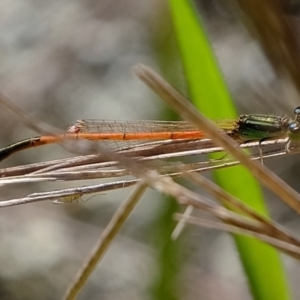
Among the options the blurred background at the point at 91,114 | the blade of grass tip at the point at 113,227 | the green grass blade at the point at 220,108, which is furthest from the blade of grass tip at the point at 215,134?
the blurred background at the point at 91,114

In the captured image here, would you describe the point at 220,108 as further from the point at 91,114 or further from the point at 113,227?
the point at 91,114

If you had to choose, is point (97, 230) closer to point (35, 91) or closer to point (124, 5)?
point (35, 91)

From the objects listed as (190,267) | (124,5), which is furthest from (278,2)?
(124,5)

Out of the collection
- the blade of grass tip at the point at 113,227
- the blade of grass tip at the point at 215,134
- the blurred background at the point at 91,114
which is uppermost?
the blurred background at the point at 91,114

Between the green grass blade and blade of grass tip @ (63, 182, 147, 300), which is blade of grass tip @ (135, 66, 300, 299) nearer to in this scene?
blade of grass tip @ (63, 182, 147, 300)

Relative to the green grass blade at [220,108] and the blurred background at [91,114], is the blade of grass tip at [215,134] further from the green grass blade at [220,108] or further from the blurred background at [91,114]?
the blurred background at [91,114]

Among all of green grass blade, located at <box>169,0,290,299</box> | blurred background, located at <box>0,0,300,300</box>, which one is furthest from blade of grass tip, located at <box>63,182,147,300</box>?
blurred background, located at <box>0,0,300,300</box>
